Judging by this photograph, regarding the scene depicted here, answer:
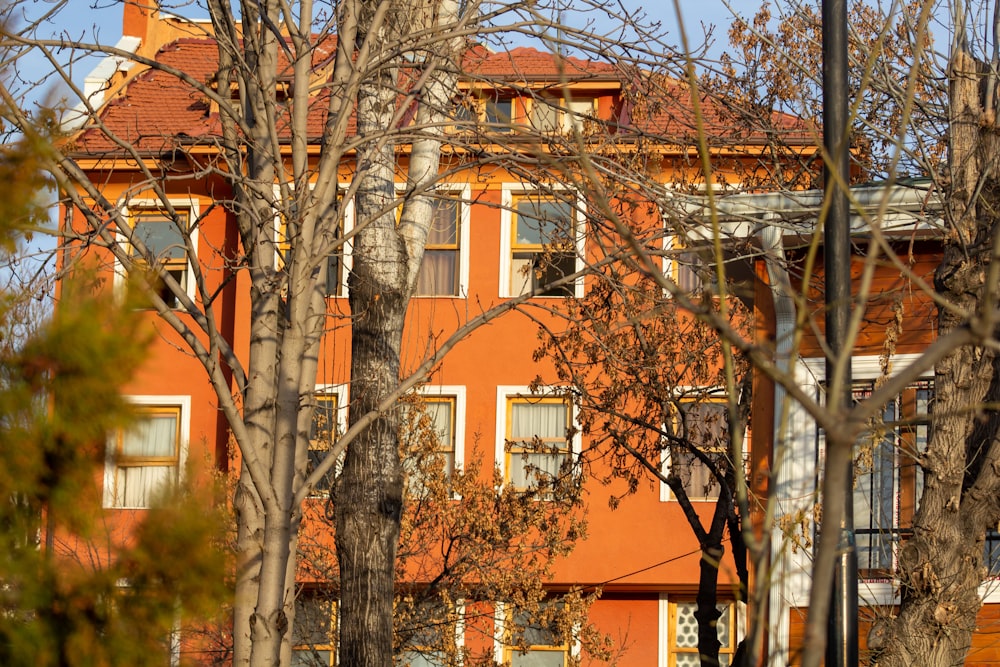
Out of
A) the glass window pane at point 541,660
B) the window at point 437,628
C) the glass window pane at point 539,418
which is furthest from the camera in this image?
the glass window pane at point 539,418

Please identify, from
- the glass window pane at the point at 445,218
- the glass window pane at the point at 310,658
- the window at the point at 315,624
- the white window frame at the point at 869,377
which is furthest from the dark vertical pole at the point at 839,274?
the window at the point at 315,624

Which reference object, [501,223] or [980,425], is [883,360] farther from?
[501,223]

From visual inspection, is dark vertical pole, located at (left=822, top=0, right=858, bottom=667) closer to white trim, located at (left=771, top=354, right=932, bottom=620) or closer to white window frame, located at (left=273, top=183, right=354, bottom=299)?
white window frame, located at (left=273, top=183, right=354, bottom=299)

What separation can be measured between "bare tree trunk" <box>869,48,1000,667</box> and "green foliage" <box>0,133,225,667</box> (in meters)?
3.81

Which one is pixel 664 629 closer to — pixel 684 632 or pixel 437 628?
pixel 684 632

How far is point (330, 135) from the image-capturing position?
21.4 feet

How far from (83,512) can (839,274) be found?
11.0 feet

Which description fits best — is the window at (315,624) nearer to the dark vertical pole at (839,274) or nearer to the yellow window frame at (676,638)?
the yellow window frame at (676,638)

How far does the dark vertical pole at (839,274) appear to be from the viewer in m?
5.45

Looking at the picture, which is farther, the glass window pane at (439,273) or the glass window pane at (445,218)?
the glass window pane at (439,273)

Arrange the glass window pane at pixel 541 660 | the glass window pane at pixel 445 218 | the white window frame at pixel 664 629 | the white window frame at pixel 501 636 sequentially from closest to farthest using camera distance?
the glass window pane at pixel 445 218
the white window frame at pixel 501 636
the white window frame at pixel 664 629
the glass window pane at pixel 541 660

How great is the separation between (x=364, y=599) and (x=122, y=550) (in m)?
2.45

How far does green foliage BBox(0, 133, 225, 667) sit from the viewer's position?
18.1 feet

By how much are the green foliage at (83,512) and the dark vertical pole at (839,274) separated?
2.58 m
